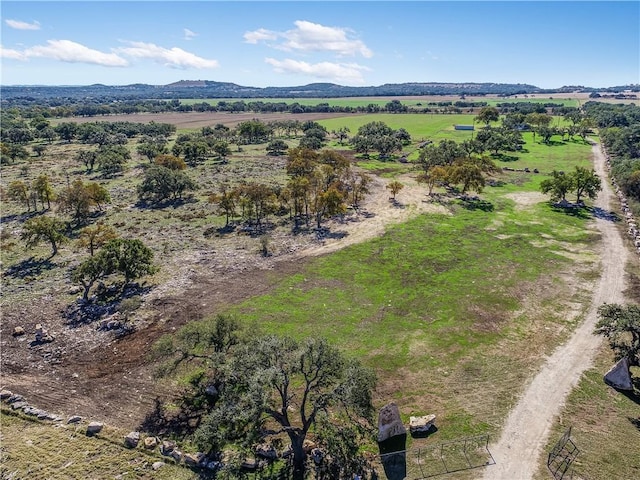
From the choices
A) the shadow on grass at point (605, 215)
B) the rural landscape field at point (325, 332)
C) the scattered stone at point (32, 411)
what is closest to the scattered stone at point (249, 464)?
the rural landscape field at point (325, 332)

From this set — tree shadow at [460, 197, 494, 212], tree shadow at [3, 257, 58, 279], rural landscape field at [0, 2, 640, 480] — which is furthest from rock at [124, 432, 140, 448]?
tree shadow at [460, 197, 494, 212]

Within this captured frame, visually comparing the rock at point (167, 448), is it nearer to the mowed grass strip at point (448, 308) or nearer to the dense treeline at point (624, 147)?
the mowed grass strip at point (448, 308)

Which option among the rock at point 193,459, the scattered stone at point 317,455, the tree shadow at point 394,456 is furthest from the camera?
the scattered stone at point 317,455

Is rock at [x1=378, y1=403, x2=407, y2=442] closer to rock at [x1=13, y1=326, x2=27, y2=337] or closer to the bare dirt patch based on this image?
the bare dirt patch

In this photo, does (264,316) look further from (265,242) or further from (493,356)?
(493,356)

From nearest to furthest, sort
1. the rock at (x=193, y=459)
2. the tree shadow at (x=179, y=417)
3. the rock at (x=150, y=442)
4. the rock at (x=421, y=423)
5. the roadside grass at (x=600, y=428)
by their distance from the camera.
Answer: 1. the roadside grass at (x=600, y=428)
2. the rock at (x=193, y=459)
3. the rock at (x=150, y=442)
4. the rock at (x=421, y=423)
5. the tree shadow at (x=179, y=417)

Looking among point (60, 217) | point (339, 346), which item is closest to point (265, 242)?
point (339, 346)
